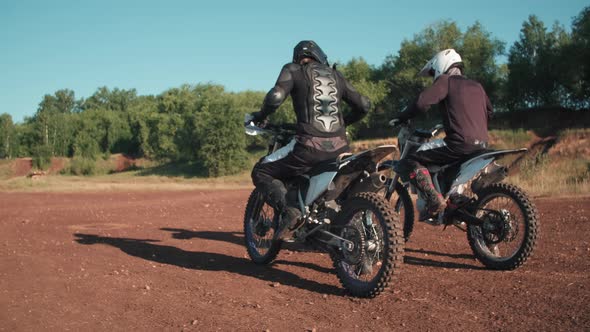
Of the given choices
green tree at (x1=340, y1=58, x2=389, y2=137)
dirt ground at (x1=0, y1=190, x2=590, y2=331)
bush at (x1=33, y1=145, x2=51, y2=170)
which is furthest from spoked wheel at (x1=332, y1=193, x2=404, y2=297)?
bush at (x1=33, y1=145, x2=51, y2=170)

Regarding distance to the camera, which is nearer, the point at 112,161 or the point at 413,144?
the point at 413,144

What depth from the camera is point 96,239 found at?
9016 millimetres

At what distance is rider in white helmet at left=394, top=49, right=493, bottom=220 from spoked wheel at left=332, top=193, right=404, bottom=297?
122 centimetres

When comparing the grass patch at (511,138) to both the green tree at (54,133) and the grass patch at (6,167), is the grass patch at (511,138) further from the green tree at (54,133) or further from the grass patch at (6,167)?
the green tree at (54,133)

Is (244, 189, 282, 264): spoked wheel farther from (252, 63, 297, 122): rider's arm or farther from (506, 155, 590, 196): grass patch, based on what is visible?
(506, 155, 590, 196): grass patch

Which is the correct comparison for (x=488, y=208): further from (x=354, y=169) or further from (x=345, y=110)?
(x=345, y=110)

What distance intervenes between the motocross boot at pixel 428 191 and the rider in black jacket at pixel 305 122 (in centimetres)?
90

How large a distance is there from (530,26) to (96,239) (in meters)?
63.5

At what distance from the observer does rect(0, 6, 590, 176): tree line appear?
4806 centimetres

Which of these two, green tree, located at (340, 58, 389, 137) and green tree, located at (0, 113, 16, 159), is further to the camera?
green tree, located at (0, 113, 16, 159)

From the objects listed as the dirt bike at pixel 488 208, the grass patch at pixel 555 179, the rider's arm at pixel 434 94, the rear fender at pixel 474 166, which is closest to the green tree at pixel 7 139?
the grass patch at pixel 555 179

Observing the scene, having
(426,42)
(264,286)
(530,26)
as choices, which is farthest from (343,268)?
(530,26)

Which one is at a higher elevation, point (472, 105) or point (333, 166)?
point (472, 105)

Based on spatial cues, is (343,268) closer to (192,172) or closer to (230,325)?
(230,325)
